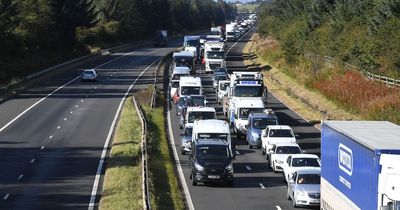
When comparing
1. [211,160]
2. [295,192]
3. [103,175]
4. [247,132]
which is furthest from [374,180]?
[247,132]

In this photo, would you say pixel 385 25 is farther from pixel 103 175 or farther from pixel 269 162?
pixel 103 175

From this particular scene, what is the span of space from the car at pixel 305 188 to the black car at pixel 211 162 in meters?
3.21

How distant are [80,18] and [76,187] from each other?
80.1 metres

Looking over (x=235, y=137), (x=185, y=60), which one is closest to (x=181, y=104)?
(x=235, y=137)

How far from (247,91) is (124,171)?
59.3 feet

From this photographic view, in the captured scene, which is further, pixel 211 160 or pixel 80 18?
pixel 80 18

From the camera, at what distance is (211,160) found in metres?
31.4

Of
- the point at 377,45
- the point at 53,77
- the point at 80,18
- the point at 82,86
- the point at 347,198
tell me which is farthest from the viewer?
the point at 80,18

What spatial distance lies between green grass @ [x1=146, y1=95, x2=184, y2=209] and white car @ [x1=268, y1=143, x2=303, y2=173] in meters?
4.35

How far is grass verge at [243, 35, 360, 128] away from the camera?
171 feet

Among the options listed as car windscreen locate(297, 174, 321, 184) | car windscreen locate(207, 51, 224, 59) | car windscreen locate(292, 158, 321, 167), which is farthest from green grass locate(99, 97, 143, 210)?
car windscreen locate(207, 51, 224, 59)

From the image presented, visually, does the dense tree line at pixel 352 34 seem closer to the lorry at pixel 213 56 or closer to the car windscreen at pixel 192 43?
the lorry at pixel 213 56

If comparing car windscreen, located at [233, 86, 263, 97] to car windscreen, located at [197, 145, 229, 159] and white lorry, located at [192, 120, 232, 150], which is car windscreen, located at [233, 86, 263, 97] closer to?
white lorry, located at [192, 120, 232, 150]

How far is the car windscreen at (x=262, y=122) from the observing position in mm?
41312
